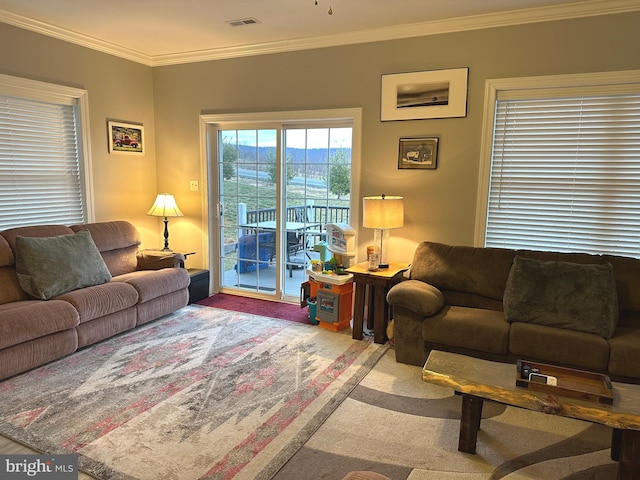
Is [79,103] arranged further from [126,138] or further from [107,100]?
[126,138]

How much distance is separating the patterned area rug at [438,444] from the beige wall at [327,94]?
65.8 inches

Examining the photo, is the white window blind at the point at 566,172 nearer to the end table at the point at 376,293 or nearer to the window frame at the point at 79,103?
the end table at the point at 376,293

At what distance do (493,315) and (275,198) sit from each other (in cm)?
256

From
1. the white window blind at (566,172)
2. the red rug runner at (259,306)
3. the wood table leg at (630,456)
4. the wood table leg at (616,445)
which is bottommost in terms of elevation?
the red rug runner at (259,306)

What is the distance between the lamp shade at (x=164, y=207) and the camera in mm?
4871

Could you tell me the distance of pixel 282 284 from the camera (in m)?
4.93

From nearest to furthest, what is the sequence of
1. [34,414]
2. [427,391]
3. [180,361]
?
1. [34,414]
2. [427,391]
3. [180,361]

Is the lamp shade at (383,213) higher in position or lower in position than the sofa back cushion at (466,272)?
higher

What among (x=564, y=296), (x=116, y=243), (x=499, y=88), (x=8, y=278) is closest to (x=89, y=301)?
(x=8, y=278)

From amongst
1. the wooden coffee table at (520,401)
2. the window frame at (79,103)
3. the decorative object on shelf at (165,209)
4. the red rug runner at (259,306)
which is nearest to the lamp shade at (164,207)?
the decorative object on shelf at (165,209)

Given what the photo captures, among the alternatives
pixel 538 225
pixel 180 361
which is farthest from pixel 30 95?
pixel 538 225

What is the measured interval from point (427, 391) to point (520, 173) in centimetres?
205

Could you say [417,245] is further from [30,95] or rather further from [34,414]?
[30,95]

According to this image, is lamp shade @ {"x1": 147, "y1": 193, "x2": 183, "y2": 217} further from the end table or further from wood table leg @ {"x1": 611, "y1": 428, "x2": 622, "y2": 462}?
wood table leg @ {"x1": 611, "y1": 428, "x2": 622, "y2": 462}
